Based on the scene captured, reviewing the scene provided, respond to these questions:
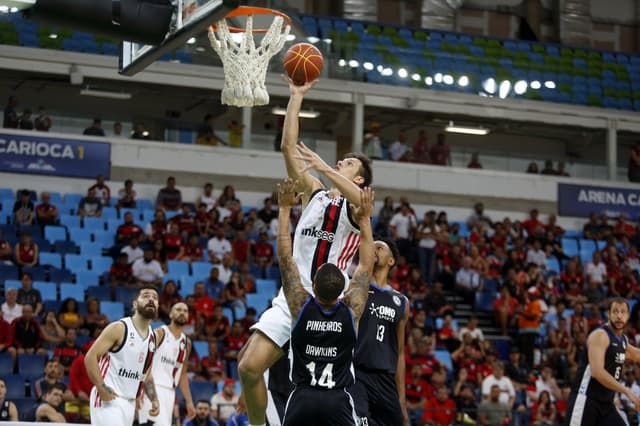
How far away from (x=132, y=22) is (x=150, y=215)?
1288 centimetres

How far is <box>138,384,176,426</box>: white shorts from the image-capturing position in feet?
39.1

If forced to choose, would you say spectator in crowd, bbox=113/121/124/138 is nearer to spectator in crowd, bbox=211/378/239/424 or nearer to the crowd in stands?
the crowd in stands

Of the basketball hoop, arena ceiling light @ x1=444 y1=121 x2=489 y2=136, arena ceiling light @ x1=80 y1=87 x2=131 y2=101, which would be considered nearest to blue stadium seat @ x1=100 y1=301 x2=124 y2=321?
arena ceiling light @ x1=80 y1=87 x2=131 y2=101

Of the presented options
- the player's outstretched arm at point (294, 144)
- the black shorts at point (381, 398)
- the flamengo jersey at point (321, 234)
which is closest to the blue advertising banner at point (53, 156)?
the black shorts at point (381, 398)

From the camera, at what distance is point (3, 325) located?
15664 mm

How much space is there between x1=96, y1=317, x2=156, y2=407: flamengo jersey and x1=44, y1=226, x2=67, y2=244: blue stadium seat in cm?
969

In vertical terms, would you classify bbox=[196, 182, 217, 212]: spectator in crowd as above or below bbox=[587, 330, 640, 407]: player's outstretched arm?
above

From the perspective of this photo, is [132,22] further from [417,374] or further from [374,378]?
[417,374]

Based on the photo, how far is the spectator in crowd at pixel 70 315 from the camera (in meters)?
16.2

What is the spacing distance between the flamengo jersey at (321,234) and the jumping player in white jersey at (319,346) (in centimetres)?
55

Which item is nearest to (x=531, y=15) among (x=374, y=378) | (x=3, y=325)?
(x=3, y=325)

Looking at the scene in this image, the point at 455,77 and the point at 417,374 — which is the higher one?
the point at 455,77

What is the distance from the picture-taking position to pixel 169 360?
12.2m

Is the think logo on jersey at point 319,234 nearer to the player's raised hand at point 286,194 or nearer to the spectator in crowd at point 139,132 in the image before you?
the player's raised hand at point 286,194
